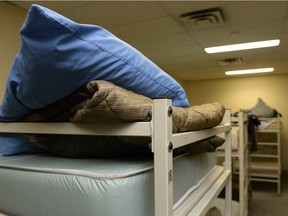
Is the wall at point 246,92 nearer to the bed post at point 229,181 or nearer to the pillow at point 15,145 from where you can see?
the bed post at point 229,181

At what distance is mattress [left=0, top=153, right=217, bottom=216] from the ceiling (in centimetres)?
152

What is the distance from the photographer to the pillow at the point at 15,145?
88 centimetres

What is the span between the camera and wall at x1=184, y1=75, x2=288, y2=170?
4984 millimetres

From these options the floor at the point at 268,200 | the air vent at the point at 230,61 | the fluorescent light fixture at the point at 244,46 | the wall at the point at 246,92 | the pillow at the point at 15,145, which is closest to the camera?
the pillow at the point at 15,145

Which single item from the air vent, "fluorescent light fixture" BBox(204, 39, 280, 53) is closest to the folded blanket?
"fluorescent light fixture" BBox(204, 39, 280, 53)

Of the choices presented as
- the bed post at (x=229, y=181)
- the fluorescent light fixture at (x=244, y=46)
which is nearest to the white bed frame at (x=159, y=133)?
the bed post at (x=229, y=181)

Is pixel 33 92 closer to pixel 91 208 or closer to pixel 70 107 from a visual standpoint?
pixel 70 107

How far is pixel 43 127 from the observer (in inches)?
27.4

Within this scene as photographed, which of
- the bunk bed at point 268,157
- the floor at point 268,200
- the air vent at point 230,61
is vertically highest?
the air vent at point 230,61

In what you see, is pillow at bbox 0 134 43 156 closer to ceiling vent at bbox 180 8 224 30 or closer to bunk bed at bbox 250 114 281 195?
ceiling vent at bbox 180 8 224 30

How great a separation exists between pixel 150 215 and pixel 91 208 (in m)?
0.14

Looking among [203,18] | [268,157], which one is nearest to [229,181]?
[203,18]

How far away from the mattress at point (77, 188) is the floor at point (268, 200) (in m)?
2.95

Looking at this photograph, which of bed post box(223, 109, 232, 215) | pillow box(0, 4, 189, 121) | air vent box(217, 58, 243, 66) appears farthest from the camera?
air vent box(217, 58, 243, 66)
